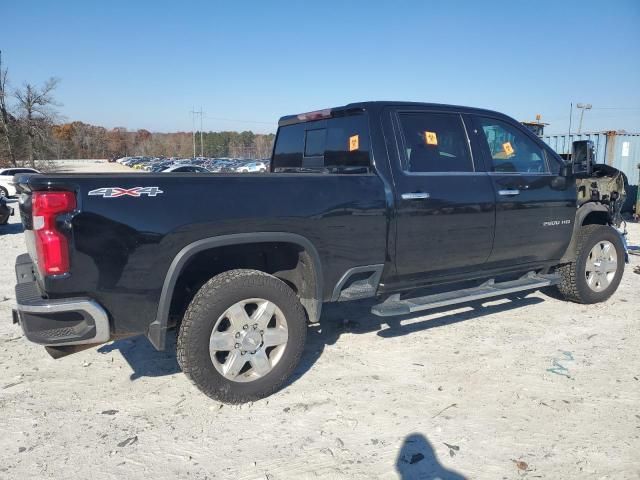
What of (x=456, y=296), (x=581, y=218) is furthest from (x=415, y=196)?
(x=581, y=218)

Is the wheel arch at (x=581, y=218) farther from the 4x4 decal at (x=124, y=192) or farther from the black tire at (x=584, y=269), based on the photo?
the 4x4 decal at (x=124, y=192)

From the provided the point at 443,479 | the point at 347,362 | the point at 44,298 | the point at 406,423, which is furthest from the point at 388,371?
the point at 44,298

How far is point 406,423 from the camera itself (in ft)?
10.0

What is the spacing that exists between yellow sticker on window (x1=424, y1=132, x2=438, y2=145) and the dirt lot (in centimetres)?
175

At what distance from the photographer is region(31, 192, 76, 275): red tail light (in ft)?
8.51

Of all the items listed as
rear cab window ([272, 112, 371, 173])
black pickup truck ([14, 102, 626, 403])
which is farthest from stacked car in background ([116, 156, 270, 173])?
black pickup truck ([14, 102, 626, 403])

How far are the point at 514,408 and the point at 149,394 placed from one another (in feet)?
8.15

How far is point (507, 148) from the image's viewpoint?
4594mm

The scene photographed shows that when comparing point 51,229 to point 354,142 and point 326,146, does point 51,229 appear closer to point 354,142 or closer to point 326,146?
point 354,142

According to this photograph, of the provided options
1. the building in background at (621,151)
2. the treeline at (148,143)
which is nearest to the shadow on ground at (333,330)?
the building in background at (621,151)

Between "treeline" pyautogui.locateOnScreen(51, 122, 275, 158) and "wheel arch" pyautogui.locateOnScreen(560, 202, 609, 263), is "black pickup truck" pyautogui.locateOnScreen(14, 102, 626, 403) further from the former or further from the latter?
"treeline" pyautogui.locateOnScreen(51, 122, 275, 158)

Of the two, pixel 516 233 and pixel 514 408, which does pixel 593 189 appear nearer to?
pixel 516 233

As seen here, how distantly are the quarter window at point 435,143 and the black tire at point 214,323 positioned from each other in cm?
147

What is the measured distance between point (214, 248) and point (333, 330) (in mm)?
1888
